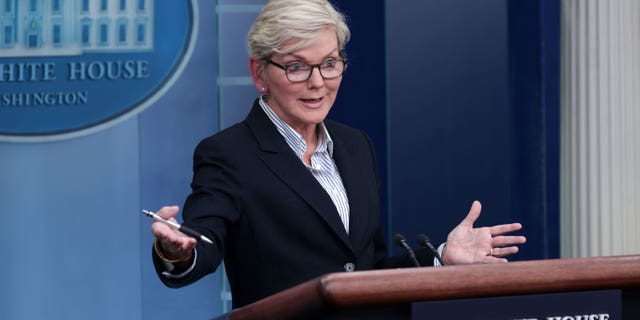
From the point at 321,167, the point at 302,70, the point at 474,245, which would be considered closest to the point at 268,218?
the point at 321,167

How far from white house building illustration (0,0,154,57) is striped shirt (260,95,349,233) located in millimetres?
1620

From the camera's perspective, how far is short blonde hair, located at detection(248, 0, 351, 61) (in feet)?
8.05

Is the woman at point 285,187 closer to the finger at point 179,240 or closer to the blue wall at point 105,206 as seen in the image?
the finger at point 179,240

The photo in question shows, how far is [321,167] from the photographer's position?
2584mm

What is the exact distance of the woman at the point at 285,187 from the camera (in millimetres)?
2422

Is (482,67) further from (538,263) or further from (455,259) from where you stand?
(538,263)

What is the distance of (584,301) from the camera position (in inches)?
68.6

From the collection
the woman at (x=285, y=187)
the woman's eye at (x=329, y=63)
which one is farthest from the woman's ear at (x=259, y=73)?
the woman's eye at (x=329, y=63)

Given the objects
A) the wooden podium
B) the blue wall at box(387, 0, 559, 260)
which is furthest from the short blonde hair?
the blue wall at box(387, 0, 559, 260)

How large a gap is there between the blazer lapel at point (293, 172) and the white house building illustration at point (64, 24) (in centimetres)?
Answer: 168

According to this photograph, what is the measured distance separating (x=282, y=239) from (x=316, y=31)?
1.53ft

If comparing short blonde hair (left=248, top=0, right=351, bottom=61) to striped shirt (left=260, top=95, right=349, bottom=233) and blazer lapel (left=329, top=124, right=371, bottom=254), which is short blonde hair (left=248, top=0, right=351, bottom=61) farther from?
blazer lapel (left=329, top=124, right=371, bottom=254)

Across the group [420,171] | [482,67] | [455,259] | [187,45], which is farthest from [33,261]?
[455,259]

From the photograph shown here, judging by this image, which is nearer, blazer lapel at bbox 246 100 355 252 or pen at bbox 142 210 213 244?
pen at bbox 142 210 213 244
